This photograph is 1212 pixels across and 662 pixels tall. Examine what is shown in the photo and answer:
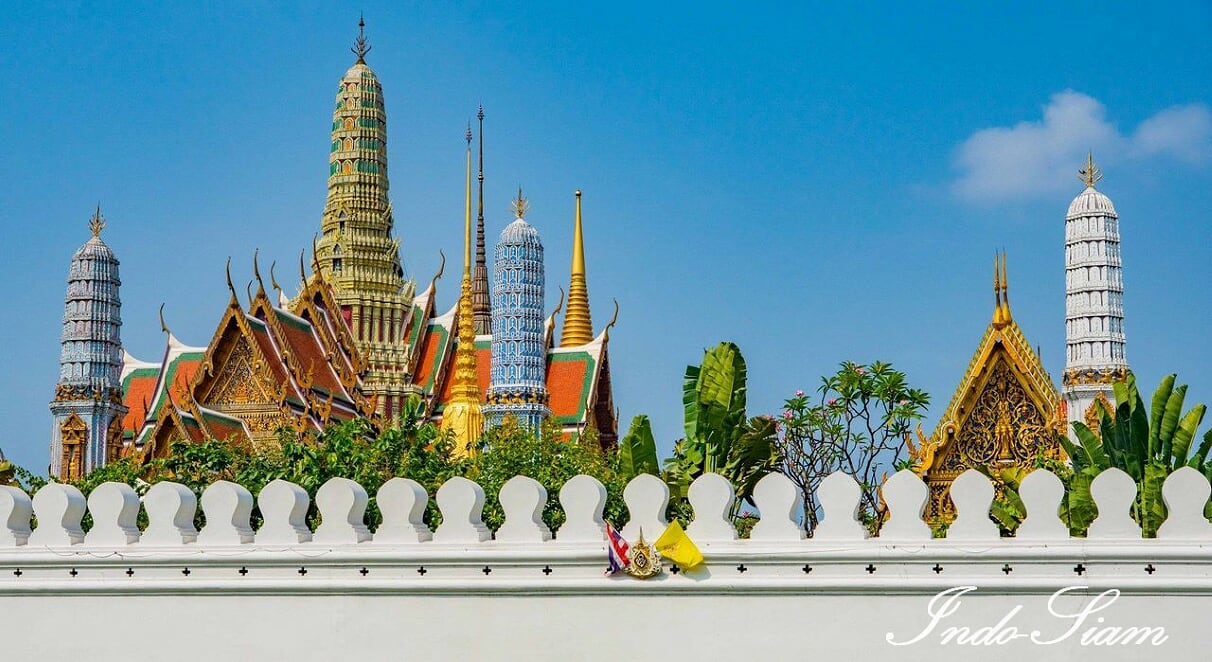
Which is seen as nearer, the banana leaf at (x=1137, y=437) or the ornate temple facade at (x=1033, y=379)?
the banana leaf at (x=1137, y=437)

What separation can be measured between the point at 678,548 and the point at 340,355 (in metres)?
30.2

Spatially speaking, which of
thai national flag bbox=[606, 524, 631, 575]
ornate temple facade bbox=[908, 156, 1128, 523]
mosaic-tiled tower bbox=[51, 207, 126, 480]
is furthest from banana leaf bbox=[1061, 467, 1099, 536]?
mosaic-tiled tower bbox=[51, 207, 126, 480]

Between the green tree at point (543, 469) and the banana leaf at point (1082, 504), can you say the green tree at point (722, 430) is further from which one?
the banana leaf at point (1082, 504)

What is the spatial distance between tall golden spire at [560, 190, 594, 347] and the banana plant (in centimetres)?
3025

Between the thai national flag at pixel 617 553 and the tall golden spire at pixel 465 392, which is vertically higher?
the tall golden spire at pixel 465 392

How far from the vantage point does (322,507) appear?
8297mm

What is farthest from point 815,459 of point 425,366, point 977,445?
point 425,366

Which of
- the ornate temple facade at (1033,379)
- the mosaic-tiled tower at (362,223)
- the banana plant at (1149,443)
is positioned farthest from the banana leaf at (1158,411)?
the mosaic-tiled tower at (362,223)

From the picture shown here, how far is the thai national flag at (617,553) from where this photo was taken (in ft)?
25.7

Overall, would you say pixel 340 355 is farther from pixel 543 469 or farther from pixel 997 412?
pixel 543 469

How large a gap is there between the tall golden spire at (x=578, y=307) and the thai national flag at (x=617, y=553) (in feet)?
109

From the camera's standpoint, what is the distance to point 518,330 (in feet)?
109

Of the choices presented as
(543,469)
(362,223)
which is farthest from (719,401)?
(362,223)
